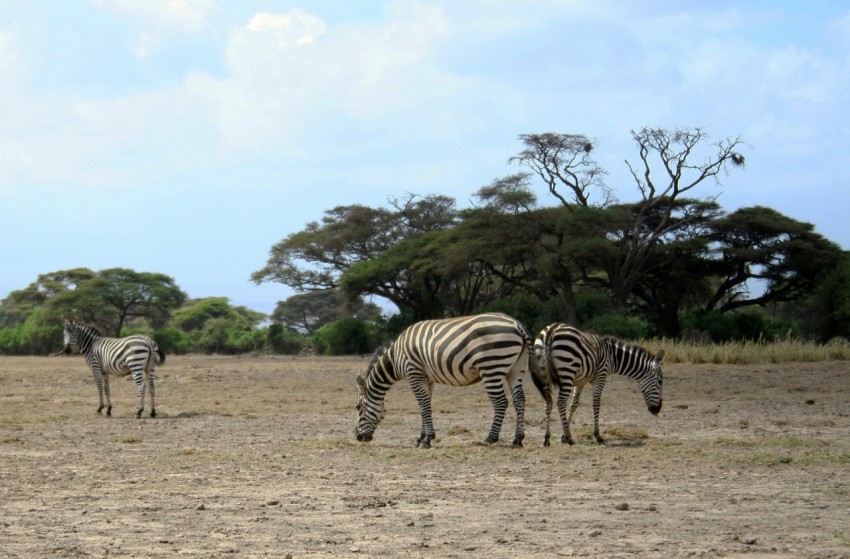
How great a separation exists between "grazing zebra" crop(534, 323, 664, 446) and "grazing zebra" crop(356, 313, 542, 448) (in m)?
0.24

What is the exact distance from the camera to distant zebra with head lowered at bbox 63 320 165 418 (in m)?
17.5

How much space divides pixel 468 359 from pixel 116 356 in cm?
820

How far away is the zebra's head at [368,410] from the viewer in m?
13.1

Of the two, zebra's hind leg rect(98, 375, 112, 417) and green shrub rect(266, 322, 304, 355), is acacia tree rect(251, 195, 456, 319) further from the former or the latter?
zebra's hind leg rect(98, 375, 112, 417)

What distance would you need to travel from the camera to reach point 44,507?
27.2 ft

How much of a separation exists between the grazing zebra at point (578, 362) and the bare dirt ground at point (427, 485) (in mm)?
624

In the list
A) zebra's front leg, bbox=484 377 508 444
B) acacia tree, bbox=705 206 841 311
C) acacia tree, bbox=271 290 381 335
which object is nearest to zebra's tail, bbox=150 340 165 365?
zebra's front leg, bbox=484 377 508 444

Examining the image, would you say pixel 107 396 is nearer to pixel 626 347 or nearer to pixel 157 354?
pixel 157 354

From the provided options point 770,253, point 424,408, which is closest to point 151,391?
point 424,408

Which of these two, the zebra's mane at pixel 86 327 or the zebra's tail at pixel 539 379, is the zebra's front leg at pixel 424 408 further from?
the zebra's mane at pixel 86 327

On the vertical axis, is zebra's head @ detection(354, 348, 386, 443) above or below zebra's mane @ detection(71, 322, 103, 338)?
below

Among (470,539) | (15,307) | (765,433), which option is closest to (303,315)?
(15,307)

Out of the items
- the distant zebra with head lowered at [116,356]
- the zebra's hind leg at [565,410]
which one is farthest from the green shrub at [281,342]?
the zebra's hind leg at [565,410]

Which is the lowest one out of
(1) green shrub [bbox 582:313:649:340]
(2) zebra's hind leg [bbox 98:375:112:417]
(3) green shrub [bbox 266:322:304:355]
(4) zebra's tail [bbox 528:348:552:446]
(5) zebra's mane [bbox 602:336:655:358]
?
(2) zebra's hind leg [bbox 98:375:112:417]
